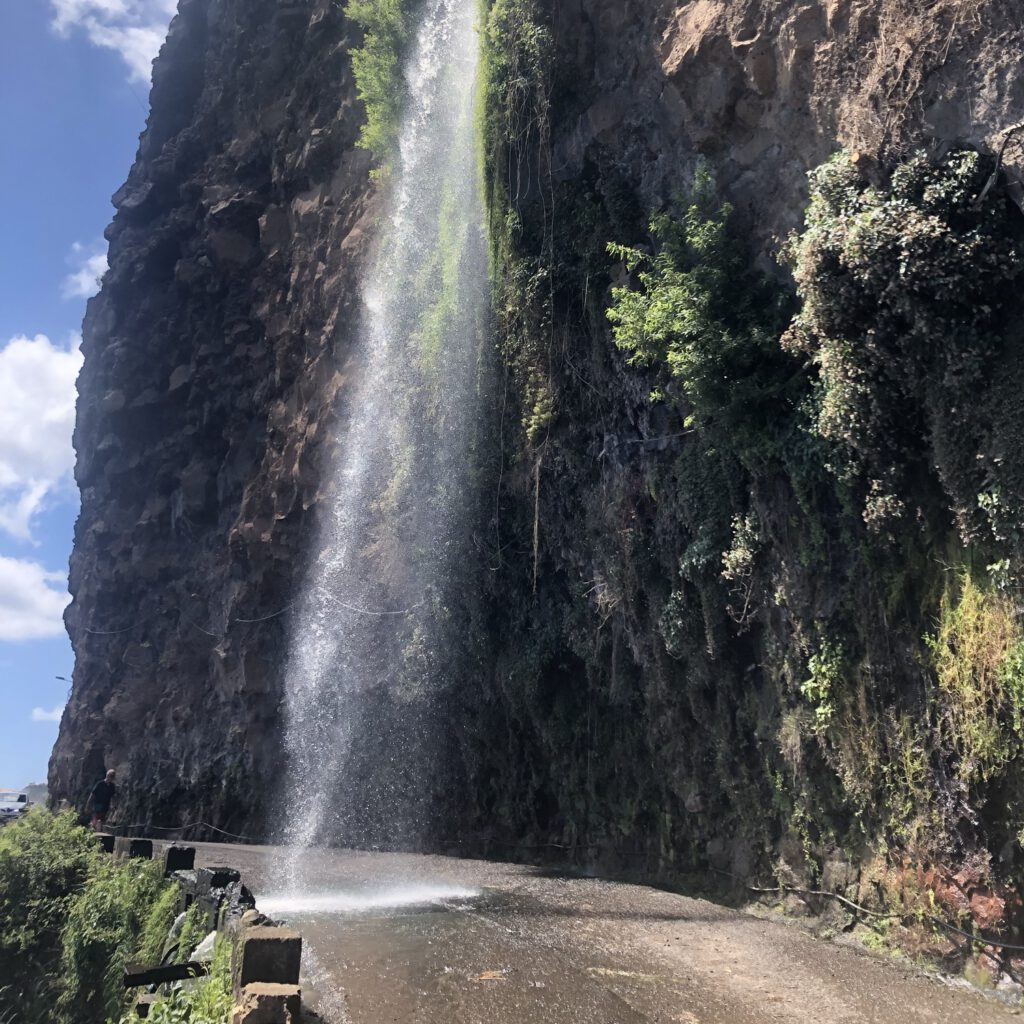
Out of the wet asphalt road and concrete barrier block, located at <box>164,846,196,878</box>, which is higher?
concrete barrier block, located at <box>164,846,196,878</box>

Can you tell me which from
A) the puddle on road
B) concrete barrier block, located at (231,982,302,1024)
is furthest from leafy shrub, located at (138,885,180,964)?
concrete barrier block, located at (231,982,302,1024)

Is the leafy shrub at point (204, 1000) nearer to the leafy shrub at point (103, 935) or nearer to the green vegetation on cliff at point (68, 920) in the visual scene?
the green vegetation on cliff at point (68, 920)

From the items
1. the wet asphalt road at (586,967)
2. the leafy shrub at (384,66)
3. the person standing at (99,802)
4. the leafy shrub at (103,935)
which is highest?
the leafy shrub at (384,66)

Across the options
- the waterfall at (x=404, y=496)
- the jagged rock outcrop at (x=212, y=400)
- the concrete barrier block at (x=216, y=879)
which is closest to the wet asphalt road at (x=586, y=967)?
the concrete barrier block at (x=216, y=879)

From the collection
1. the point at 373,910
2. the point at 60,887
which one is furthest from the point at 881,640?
the point at 60,887

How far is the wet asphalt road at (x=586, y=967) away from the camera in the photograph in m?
5.49

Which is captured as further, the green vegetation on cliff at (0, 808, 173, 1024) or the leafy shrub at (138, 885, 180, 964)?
the green vegetation on cliff at (0, 808, 173, 1024)

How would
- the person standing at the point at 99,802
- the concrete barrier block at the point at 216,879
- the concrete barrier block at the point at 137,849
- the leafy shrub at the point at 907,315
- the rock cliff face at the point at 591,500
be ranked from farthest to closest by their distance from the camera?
the person standing at the point at 99,802 < the concrete barrier block at the point at 137,849 < the concrete barrier block at the point at 216,879 < the rock cliff face at the point at 591,500 < the leafy shrub at the point at 907,315

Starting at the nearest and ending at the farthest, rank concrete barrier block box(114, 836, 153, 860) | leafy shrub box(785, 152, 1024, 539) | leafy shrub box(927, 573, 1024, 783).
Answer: leafy shrub box(927, 573, 1024, 783)
leafy shrub box(785, 152, 1024, 539)
concrete barrier block box(114, 836, 153, 860)

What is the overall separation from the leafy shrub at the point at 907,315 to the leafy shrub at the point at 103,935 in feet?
30.5

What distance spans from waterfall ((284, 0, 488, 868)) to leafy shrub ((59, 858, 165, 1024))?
651 cm

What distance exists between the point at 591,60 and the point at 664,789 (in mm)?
10701

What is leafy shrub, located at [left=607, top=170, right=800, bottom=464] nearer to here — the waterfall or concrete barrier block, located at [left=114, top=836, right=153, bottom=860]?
the waterfall

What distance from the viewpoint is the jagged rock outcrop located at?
23734 mm
